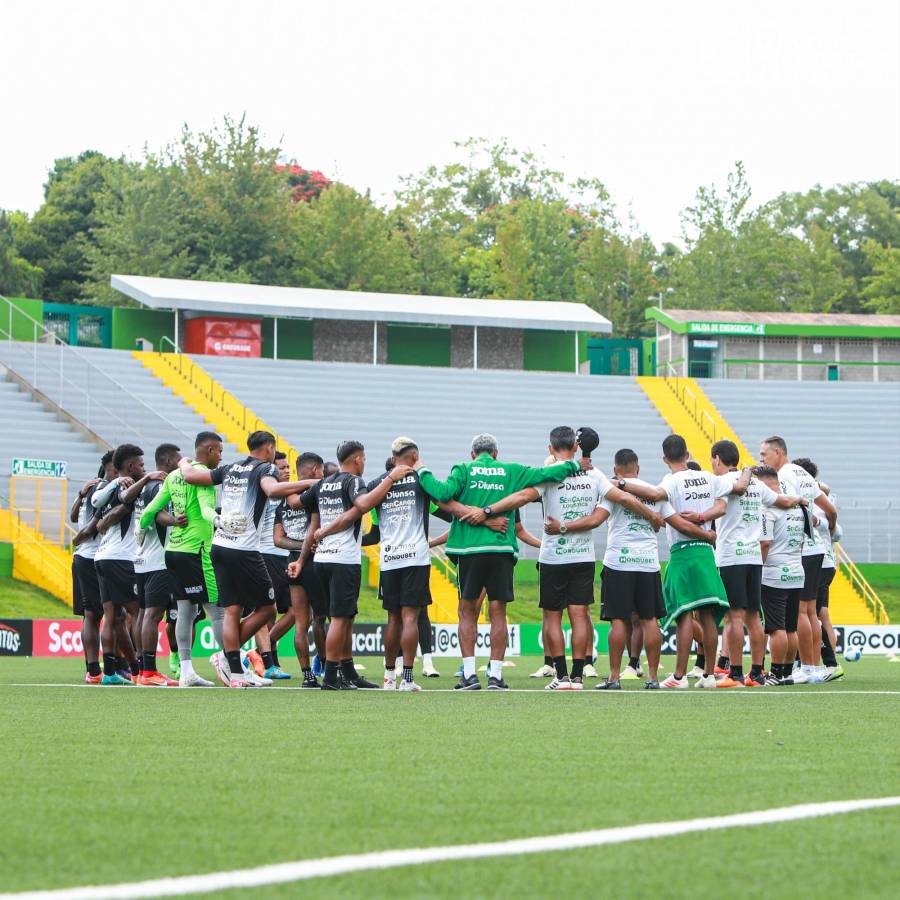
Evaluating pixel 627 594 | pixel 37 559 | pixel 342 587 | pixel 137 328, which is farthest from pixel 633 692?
pixel 137 328

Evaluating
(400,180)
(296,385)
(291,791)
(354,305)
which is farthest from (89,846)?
(400,180)

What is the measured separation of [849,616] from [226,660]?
76.8 ft

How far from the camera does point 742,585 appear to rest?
1431 centimetres

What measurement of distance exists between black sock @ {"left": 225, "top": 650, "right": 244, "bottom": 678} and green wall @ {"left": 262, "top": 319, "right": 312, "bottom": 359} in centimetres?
3521

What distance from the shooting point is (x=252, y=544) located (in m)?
13.9

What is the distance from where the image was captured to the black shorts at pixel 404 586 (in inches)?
524

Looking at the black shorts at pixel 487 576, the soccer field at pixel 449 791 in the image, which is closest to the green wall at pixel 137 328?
the black shorts at pixel 487 576

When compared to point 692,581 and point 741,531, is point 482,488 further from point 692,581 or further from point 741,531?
point 741,531

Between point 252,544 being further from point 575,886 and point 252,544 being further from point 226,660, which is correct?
point 575,886

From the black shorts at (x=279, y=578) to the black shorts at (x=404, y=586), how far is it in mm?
2732

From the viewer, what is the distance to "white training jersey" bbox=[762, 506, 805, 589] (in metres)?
14.8

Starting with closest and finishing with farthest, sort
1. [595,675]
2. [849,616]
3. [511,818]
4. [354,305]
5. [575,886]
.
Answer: [575,886] < [511,818] < [595,675] < [849,616] < [354,305]

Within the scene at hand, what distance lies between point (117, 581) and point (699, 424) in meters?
32.3

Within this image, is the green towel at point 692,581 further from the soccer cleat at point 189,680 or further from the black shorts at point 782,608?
the soccer cleat at point 189,680
